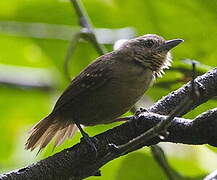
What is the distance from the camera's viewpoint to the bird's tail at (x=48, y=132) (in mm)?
A: 3234

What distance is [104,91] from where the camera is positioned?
10.4ft

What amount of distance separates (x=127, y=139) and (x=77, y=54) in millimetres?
1464

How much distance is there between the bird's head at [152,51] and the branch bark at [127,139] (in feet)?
2.49

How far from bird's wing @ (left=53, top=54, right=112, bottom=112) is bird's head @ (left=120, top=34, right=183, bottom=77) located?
19cm

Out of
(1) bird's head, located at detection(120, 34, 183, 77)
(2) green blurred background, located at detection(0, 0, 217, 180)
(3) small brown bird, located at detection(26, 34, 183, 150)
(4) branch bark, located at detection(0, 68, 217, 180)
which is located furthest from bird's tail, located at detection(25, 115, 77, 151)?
(4) branch bark, located at detection(0, 68, 217, 180)

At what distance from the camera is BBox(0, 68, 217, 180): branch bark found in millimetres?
2330

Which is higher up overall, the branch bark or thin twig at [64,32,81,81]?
the branch bark

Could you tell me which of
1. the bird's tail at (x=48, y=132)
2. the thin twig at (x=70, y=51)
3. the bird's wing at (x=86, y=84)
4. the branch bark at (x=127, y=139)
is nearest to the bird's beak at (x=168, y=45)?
the bird's wing at (x=86, y=84)

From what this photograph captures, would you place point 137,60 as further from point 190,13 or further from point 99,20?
point 99,20

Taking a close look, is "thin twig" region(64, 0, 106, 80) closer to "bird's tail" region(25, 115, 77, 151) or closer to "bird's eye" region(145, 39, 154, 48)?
"bird's eye" region(145, 39, 154, 48)

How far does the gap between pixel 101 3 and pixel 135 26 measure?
590 mm

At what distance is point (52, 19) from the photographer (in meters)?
3.89

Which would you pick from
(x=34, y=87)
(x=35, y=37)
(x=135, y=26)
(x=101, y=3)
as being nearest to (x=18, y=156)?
(x=34, y=87)

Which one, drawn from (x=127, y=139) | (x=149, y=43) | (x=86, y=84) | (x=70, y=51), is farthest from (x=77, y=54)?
(x=127, y=139)
